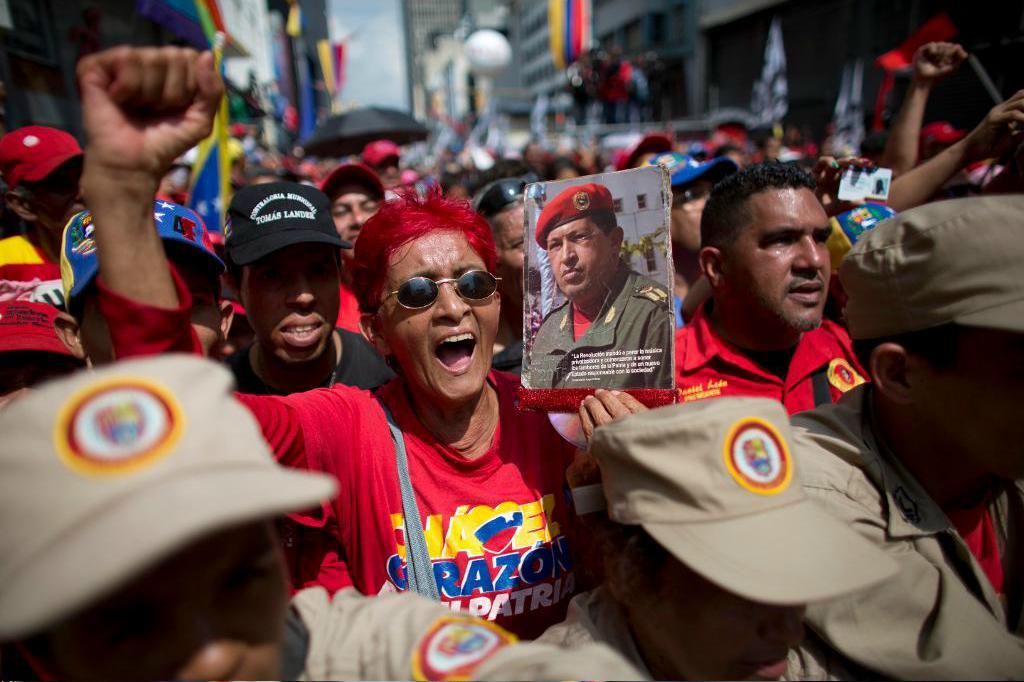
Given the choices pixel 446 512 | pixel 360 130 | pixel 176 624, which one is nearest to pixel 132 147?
pixel 176 624

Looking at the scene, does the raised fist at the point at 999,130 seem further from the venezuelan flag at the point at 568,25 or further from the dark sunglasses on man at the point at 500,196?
the venezuelan flag at the point at 568,25

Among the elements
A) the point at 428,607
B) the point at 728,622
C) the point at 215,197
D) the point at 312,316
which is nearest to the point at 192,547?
the point at 428,607

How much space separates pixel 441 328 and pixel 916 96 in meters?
3.09

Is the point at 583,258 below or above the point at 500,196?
below

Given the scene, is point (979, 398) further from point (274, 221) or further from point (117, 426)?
Answer: point (274, 221)

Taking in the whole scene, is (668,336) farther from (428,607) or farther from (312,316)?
(312,316)

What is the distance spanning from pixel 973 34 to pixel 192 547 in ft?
33.4

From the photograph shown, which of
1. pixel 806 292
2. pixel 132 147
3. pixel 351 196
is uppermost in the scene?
pixel 351 196

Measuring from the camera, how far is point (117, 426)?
31.2 inches

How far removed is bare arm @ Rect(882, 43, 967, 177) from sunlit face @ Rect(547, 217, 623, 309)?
2.62 metres

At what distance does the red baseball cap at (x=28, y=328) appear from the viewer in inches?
76.5

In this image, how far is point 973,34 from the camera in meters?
7.80

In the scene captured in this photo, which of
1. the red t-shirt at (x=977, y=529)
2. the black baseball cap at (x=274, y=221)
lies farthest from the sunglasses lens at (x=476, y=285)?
the red t-shirt at (x=977, y=529)

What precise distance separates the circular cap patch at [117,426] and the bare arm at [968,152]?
313 cm
